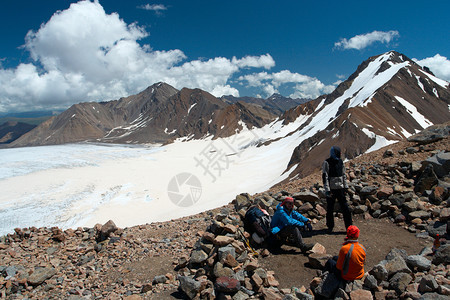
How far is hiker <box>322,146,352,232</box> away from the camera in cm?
687

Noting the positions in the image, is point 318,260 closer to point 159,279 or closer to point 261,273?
point 261,273

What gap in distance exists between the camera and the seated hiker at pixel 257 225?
20.6 feet

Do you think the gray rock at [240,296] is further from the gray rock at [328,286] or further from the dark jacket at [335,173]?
the dark jacket at [335,173]

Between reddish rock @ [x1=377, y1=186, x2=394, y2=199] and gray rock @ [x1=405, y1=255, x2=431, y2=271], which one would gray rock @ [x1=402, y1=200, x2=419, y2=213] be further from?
gray rock @ [x1=405, y1=255, x2=431, y2=271]

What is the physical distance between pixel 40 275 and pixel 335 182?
7.79m

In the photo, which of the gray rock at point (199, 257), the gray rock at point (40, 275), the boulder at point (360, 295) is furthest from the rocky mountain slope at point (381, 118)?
the gray rock at point (40, 275)

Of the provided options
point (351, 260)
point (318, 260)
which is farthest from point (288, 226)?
point (351, 260)

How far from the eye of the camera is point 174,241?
24.4 ft

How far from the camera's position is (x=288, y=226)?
20.0 ft

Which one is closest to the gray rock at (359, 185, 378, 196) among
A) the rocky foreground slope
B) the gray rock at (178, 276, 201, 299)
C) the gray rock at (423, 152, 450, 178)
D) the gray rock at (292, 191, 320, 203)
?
the rocky foreground slope

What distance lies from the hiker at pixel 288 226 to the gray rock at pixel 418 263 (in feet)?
6.16

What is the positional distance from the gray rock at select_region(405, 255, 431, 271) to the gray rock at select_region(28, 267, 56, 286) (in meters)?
7.91

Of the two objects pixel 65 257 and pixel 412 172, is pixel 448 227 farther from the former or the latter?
pixel 65 257

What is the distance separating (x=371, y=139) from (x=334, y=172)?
32.8 m
